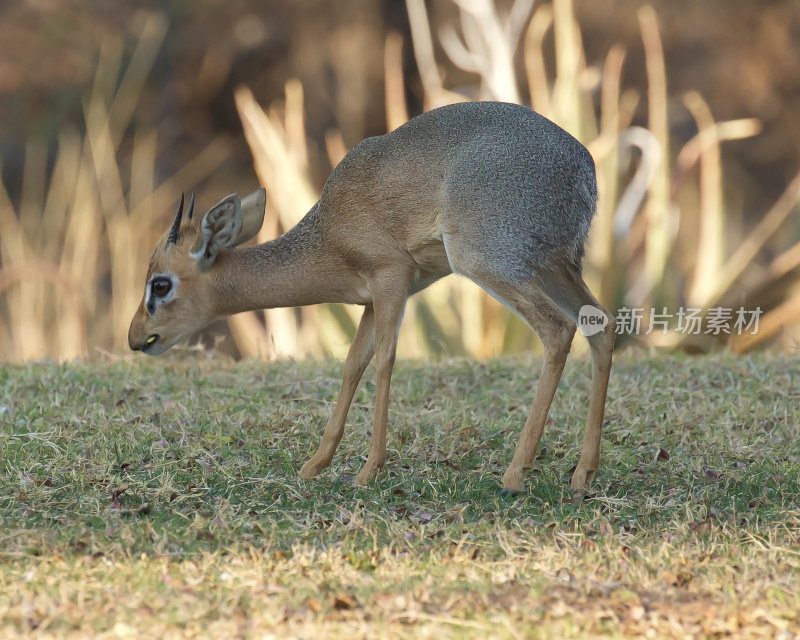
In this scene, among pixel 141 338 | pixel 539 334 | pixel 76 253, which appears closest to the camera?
pixel 539 334

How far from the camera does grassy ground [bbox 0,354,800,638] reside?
310cm

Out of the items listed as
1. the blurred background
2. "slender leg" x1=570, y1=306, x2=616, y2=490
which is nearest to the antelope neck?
"slender leg" x1=570, y1=306, x2=616, y2=490

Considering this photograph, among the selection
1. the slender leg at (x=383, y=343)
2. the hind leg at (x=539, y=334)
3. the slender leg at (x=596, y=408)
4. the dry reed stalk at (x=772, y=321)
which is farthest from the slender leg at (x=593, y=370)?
the dry reed stalk at (x=772, y=321)

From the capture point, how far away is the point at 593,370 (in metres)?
4.57

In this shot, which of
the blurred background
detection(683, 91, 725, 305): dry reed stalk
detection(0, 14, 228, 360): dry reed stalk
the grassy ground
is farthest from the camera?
the blurred background

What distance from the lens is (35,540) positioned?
370 centimetres

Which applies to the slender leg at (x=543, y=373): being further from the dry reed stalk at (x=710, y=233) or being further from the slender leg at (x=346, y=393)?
the dry reed stalk at (x=710, y=233)

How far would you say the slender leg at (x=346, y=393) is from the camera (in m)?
4.57

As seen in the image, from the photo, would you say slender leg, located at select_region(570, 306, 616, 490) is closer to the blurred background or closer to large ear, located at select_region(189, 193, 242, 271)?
large ear, located at select_region(189, 193, 242, 271)

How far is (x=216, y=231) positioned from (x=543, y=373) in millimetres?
1471

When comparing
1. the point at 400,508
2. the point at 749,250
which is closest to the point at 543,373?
the point at 400,508

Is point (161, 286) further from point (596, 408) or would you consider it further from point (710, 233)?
point (710, 233)

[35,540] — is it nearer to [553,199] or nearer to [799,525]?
[553,199]

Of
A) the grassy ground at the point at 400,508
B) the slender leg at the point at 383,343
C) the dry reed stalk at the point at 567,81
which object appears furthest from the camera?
the dry reed stalk at the point at 567,81
